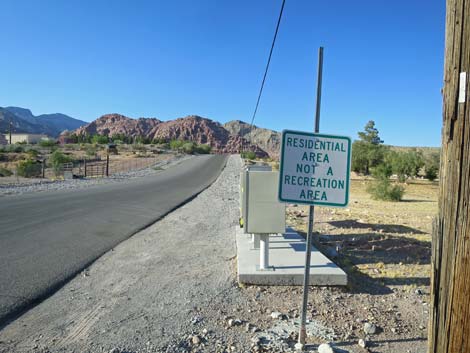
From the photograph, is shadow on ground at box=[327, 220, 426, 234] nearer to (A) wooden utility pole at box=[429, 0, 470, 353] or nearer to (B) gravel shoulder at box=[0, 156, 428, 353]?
(B) gravel shoulder at box=[0, 156, 428, 353]

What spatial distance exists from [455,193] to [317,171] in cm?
135

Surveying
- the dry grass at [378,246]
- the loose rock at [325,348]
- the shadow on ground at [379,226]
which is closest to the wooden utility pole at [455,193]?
the loose rock at [325,348]

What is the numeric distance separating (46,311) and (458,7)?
15.1ft

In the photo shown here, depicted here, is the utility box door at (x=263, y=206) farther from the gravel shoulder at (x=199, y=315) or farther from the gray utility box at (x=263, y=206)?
the gravel shoulder at (x=199, y=315)

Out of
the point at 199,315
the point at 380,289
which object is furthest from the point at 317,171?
the point at 380,289

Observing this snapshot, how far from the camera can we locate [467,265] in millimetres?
1842

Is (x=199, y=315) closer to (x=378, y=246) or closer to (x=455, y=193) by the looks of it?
(x=455, y=193)

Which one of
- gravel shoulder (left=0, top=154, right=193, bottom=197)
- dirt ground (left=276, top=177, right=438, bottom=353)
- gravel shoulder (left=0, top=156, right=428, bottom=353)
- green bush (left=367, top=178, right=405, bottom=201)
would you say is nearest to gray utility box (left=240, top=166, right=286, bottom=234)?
gravel shoulder (left=0, top=156, right=428, bottom=353)

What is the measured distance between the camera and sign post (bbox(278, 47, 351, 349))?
10.3 ft

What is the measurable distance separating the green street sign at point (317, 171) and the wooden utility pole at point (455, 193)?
Answer: 1.18 metres

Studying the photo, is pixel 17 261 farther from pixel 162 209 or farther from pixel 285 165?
pixel 162 209

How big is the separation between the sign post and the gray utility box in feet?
6.63

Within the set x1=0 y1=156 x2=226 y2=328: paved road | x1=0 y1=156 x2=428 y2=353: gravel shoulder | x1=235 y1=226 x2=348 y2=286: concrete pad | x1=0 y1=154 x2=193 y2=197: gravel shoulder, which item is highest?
x1=235 y1=226 x2=348 y2=286: concrete pad

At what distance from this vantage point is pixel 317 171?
3.16m
